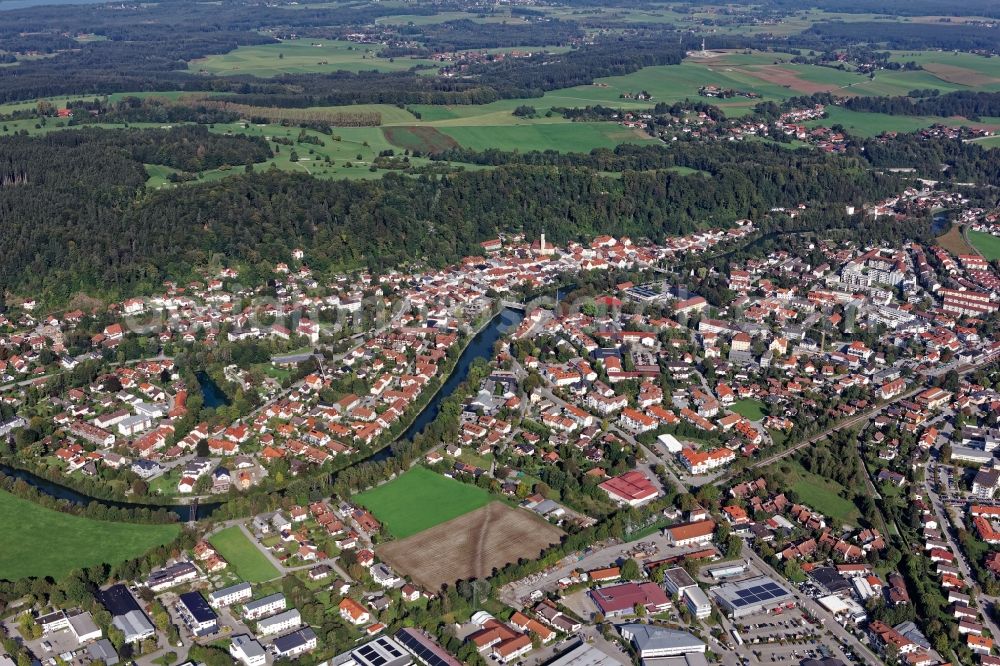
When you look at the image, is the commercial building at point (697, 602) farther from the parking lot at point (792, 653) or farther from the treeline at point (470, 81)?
the treeline at point (470, 81)

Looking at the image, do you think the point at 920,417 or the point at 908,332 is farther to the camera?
the point at 908,332

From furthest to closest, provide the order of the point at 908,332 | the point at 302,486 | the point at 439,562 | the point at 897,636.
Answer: the point at 908,332, the point at 302,486, the point at 439,562, the point at 897,636

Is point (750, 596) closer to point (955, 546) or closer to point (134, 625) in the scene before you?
point (955, 546)

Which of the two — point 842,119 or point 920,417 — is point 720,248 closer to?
point 920,417

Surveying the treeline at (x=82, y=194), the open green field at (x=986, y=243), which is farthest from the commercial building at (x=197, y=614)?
the open green field at (x=986, y=243)

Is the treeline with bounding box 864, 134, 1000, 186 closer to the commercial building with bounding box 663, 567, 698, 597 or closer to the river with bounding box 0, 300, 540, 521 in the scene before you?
the river with bounding box 0, 300, 540, 521

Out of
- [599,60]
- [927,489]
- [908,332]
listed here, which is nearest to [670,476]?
[927,489]
